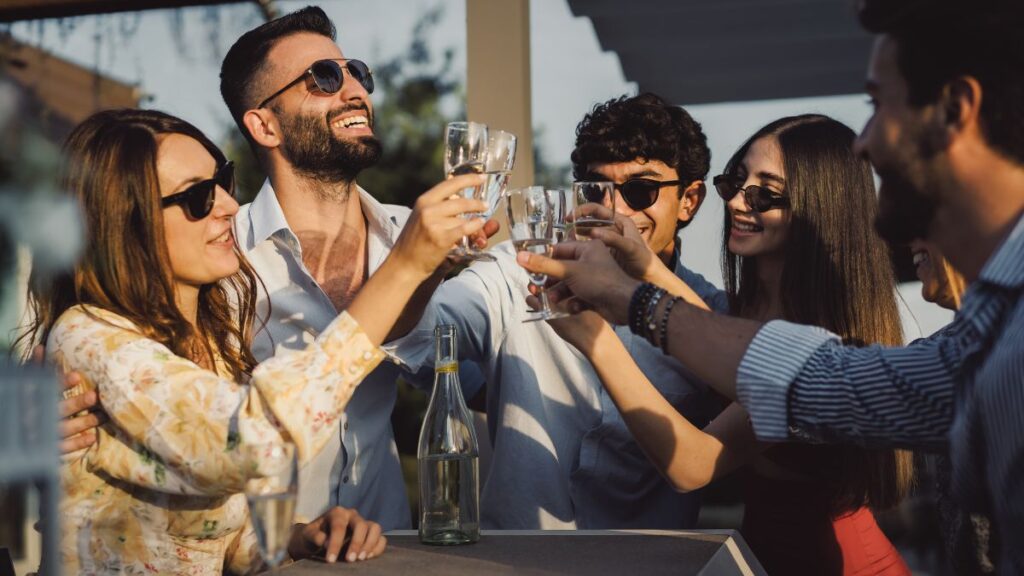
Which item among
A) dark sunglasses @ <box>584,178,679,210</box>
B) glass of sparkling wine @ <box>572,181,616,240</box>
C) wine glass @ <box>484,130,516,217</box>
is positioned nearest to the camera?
wine glass @ <box>484,130,516,217</box>

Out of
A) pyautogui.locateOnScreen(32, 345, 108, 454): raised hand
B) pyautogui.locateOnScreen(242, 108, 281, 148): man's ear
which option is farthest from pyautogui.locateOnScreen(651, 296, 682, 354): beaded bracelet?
pyautogui.locateOnScreen(242, 108, 281, 148): man's ear

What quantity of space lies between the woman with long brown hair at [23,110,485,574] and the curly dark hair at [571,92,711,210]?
4.42 feet

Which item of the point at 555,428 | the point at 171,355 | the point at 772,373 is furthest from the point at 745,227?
the point at 171,355

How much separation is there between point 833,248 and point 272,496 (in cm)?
199

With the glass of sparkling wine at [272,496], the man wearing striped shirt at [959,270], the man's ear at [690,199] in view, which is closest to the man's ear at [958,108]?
the man wearing striped shirt at [959,270]

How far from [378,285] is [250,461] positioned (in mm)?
578

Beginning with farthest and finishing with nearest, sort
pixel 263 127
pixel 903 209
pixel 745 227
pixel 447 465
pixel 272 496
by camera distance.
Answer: pixel 263 127 < pixel 745 227 < pixel 447 465 < pixel 903 209 < pixel 272 496

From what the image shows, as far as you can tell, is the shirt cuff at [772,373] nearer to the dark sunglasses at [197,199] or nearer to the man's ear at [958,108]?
the man's ear at [958,108]

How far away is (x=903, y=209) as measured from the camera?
1.95 m

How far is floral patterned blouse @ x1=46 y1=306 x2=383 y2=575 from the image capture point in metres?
2.07

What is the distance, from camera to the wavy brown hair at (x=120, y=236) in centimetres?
235

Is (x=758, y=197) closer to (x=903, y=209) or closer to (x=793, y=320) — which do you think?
(x=793, y=320)

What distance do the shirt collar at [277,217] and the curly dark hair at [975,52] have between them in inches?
77.6

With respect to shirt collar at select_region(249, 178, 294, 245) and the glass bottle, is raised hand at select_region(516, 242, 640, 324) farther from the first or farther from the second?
shirt collar at select_region(249, 178, 294, 245)
